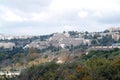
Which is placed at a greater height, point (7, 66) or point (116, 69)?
point (116, 69)

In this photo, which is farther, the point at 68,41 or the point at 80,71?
the point at 68,41

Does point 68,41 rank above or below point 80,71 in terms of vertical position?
below

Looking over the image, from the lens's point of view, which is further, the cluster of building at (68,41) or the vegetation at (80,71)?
the cluster of building at (68,41)

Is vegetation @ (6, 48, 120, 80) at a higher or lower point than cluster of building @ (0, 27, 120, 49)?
higher

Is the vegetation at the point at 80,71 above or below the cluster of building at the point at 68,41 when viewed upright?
above

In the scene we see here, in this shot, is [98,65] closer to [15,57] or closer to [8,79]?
[8,79]

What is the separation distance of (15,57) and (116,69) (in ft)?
189

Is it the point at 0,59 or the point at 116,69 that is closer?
the point at 116,69

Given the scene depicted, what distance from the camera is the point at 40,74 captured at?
164 ft

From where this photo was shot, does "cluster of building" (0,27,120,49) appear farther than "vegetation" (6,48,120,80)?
Yes

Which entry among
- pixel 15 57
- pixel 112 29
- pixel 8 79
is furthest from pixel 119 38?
pixel 8 79

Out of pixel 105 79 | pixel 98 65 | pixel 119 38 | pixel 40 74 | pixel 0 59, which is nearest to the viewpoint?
pixel 105 79

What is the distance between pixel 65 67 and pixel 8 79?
8.16 m

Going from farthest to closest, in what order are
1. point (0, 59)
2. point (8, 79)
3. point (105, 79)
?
point (0, 59), point (8, 79), point (105, 79)
